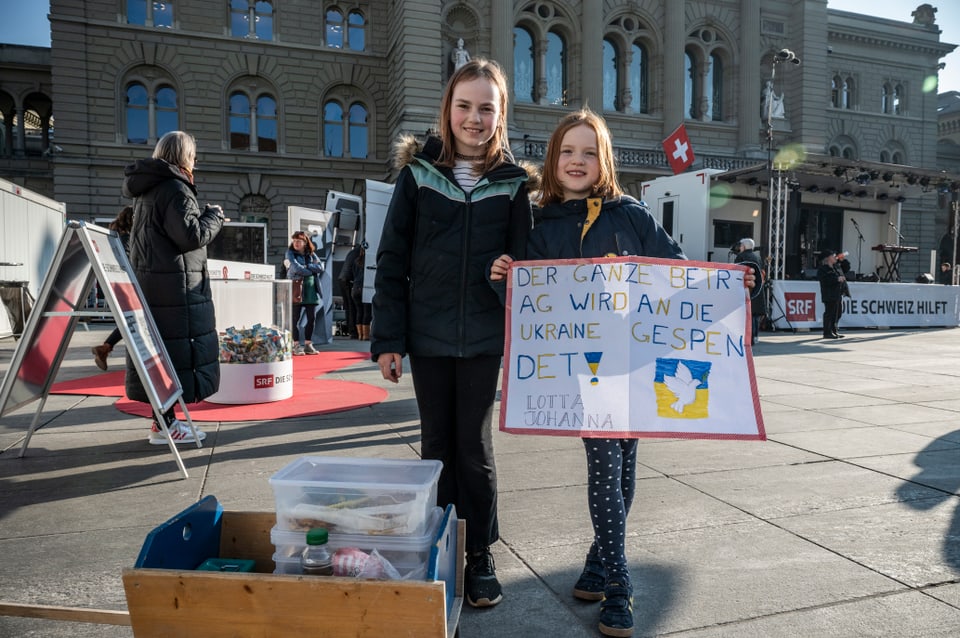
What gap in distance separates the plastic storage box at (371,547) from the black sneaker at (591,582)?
30.9 inches

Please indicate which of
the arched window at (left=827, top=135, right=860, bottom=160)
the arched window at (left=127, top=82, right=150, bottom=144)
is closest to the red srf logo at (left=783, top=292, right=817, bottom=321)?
the arched window at (left=127, top=82, right=150, bottom=144)

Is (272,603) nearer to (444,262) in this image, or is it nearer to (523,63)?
(444,262)

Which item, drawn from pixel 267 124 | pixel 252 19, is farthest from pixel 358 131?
pixel 252 19

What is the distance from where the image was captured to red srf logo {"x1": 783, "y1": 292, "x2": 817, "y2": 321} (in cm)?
1589

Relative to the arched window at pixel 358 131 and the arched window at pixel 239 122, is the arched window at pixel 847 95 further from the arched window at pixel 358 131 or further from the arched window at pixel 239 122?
the arched window at pixel 239 122

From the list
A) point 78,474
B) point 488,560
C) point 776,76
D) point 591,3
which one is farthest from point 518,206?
point 776,76

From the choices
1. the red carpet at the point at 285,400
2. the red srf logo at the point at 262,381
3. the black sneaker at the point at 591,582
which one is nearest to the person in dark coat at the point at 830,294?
the red carpet at the point at 285,400

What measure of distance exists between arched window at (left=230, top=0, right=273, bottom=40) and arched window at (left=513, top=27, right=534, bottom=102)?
11.8 metres

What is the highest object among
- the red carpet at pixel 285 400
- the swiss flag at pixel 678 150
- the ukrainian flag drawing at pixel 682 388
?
the swiss flag at pixel 678 150

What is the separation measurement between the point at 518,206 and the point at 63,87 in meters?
32.3

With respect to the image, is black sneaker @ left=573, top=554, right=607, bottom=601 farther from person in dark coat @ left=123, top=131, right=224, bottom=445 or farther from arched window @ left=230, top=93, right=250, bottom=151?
arched window @ left=230, top=93, right=250, bottom=151

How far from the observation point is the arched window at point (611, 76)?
34.1 meters

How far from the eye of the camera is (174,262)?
4348mm

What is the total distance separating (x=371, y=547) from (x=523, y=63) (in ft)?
112
